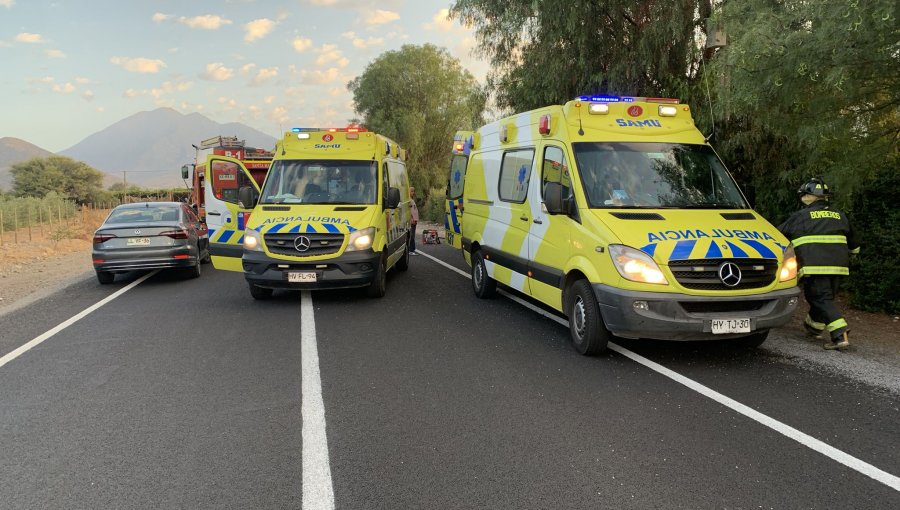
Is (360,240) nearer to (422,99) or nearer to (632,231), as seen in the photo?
(632,231)

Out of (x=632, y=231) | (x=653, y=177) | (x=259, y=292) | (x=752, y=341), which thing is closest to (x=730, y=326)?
(x=752, y=341)

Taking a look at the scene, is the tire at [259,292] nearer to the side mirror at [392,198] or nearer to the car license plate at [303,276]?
the car license plate at [303,276]

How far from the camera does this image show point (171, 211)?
1204cm

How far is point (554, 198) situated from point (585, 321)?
1297 mm

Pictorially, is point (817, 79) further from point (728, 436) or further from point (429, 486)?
point (429, 486)

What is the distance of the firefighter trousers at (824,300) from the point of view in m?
6.35

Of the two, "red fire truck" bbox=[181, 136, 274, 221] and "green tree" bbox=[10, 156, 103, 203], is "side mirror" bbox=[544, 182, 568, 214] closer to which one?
"red fire truck" bbox=[181, 136, 274, 221]

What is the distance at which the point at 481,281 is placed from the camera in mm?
9359

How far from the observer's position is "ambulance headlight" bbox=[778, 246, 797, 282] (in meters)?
5.70

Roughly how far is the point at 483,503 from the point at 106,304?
26.9ft

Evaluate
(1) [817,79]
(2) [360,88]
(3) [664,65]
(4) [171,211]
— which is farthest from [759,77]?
(2) [360,88]

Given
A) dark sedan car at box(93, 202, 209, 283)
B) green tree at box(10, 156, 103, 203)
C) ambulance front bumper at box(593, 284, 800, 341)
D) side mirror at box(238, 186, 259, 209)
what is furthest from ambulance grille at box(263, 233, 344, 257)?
green tree at box(10, 156, 103, 203)

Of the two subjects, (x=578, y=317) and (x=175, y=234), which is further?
(x=175, y=234)

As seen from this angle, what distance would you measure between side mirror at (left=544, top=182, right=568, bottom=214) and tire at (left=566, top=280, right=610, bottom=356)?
78cm
